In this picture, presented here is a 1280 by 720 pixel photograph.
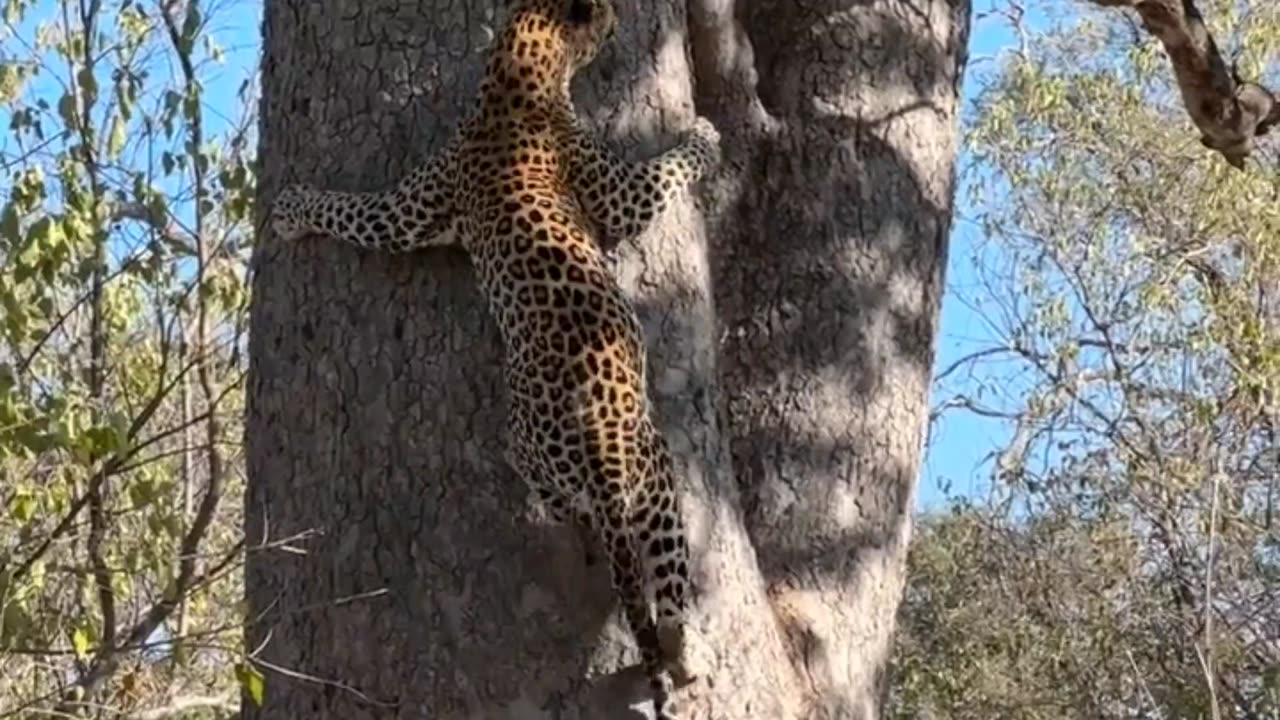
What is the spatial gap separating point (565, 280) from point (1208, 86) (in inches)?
129

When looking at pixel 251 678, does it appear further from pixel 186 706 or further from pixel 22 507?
pixel 186 706

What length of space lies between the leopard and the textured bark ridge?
2547 millimetres

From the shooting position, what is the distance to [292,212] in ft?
12.3

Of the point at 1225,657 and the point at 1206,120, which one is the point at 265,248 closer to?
the point at 1206,120

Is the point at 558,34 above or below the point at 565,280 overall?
above

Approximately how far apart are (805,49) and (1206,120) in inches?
101

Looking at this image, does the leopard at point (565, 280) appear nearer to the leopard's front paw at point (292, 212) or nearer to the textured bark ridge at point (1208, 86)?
the leopard's front paw at point (292, 212)

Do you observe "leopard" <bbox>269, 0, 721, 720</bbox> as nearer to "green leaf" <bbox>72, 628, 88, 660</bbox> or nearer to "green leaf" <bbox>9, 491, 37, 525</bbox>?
"green leaf" <bbox>72, 628, 88, 660</bbox>

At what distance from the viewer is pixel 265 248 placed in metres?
3.90

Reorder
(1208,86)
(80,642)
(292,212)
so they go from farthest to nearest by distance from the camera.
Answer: (1208,86)
(292,212)
(80,642)

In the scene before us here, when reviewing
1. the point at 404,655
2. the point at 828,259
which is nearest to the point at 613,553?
the point at 404,655

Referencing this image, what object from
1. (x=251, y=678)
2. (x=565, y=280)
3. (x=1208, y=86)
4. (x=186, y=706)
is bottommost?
(x=251, y=678)

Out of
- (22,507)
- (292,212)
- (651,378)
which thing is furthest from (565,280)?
(22,507)

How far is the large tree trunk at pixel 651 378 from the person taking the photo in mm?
3490
